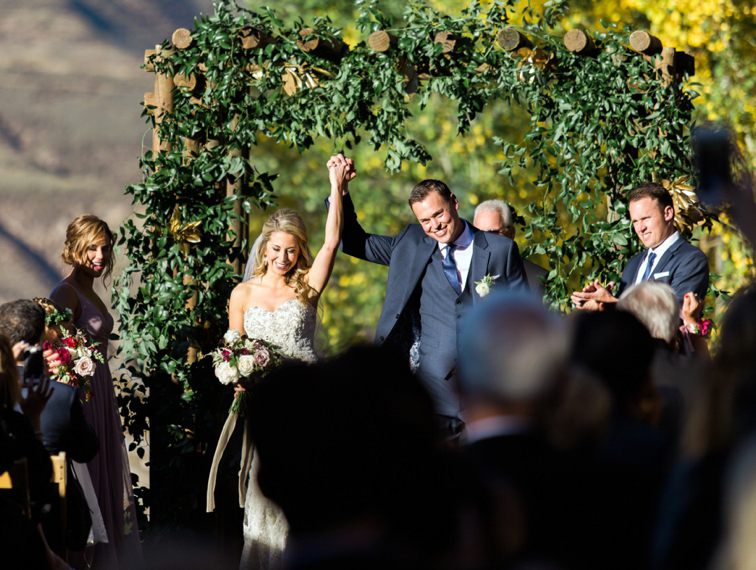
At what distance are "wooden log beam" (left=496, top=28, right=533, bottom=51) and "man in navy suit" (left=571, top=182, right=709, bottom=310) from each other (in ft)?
4.31

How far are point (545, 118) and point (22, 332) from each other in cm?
338

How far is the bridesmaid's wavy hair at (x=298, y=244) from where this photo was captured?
4566mm

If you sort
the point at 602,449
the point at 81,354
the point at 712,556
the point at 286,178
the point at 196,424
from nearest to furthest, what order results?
the point at 712,556
the point at 602,449
the point at 81,354
the point at 196,424
the point at 286,178

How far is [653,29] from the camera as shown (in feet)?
29.7

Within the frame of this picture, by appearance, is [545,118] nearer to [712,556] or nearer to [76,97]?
[712,556]

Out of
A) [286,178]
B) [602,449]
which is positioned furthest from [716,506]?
[286,178]

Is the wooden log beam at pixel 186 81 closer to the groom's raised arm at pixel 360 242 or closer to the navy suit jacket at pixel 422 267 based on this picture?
the groom's raised arm at pixel 360 242

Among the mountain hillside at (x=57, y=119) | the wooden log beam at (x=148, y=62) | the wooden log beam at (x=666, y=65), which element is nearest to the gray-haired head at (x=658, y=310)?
the wooden log beam at (x=666, y=65)

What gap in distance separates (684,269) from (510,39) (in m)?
1.86

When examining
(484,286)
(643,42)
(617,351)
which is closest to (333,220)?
(484,286)

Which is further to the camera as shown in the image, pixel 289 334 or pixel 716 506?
pixel 289 334

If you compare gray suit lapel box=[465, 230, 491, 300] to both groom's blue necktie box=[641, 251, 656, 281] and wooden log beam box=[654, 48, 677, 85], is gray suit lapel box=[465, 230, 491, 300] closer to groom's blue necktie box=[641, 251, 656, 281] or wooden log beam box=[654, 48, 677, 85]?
groom's blue necktie box=[641, 251, 656, 281]

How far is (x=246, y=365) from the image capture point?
13.6 feet

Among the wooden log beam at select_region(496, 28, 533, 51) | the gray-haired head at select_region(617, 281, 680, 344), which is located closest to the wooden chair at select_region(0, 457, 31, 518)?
→ the gray-haired head at select_region(617, 281, 680, 344)
